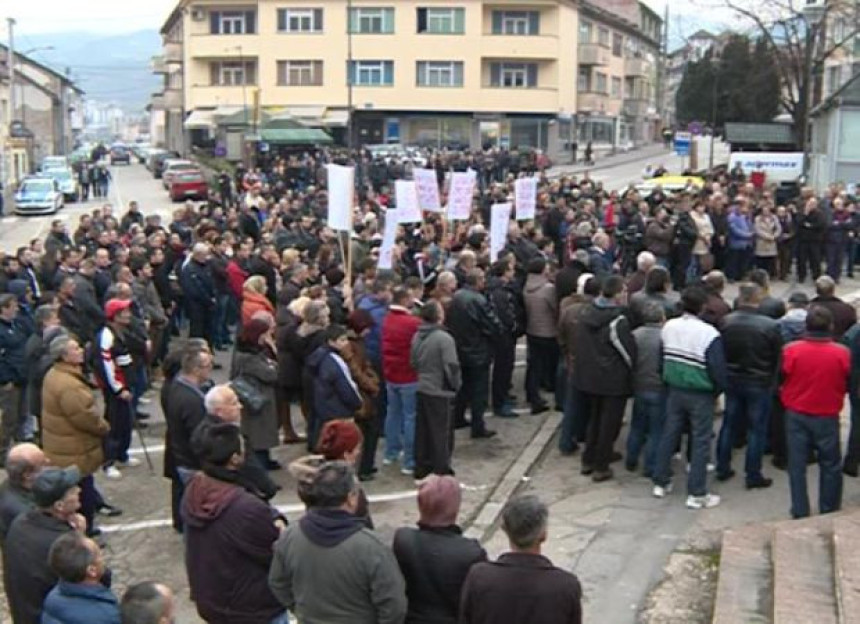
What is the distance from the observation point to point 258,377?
923 centimetres

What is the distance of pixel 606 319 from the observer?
10.1m

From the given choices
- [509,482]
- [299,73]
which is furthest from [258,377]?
[299,73]

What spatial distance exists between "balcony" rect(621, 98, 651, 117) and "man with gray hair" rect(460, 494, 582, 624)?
7542cm

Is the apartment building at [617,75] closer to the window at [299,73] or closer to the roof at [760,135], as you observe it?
the window at [299,73]

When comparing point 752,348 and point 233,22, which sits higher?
point 233,22

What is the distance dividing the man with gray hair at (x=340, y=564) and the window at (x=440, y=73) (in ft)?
193

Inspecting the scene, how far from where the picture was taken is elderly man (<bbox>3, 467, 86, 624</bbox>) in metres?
5.58

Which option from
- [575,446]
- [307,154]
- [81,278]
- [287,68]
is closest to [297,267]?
[81,278]

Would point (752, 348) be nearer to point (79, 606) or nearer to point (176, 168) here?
point (79, 606)

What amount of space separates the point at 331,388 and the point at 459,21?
184 feet

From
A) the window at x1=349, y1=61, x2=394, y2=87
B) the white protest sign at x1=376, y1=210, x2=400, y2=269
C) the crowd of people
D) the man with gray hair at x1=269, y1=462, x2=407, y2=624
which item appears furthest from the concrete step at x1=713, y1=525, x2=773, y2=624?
the window at x1=349, y1=61, x2=394, y2=87

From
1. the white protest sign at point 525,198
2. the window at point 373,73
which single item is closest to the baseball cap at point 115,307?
the white protest sign at point 525,198

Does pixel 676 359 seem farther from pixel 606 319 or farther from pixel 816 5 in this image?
pixel 816 5

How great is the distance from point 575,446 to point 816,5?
19352 mm
